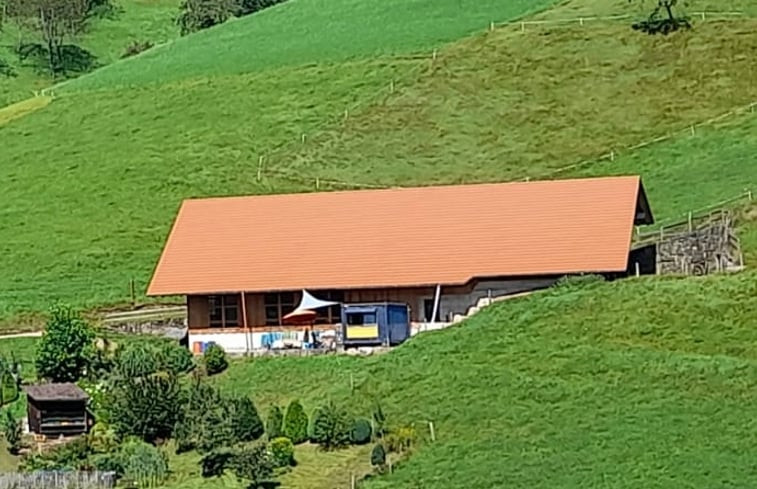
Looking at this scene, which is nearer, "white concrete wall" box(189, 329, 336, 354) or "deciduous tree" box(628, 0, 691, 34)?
"white concrete wall" box(189, 329, 336, 354)

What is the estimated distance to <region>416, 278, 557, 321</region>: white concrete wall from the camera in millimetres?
63406

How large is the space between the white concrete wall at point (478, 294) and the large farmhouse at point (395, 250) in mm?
35

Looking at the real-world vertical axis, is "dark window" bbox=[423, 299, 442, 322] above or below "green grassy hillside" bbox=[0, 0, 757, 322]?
below

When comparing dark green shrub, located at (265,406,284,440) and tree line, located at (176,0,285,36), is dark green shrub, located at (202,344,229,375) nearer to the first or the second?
dark green shrub, located at (265,406,284,440)

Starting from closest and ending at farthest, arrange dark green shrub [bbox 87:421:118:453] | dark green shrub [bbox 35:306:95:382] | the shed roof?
dark green shrub [bbox 87:421:118:453]
the shed roof
dark green shrub [bbox 35:306:95:382]

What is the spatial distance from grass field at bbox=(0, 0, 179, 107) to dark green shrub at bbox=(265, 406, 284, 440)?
82.9 m

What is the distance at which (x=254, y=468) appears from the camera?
4606 cm

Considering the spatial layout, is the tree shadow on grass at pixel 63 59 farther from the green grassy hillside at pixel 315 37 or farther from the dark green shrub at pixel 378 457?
the dark green shrub at pixel 378 457

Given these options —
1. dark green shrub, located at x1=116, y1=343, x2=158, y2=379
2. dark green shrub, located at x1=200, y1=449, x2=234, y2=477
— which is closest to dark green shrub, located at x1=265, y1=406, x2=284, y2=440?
Result: dark green shrub, located at x1=200, y1=449, x2=234, y2=477

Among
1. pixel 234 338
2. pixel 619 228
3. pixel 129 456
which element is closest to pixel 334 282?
pixel 234 338

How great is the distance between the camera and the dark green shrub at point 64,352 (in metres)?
60.8

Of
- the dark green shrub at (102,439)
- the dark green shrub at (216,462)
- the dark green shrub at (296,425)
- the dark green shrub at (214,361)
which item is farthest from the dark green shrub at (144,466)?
the dark green shrub at (214,361)

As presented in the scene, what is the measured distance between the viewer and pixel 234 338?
2554 inches

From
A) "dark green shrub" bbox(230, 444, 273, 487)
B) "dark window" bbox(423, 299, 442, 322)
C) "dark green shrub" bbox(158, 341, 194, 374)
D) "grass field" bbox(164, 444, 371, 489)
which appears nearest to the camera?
"dark green shrub" bbox(230, 444, 273, 487)
